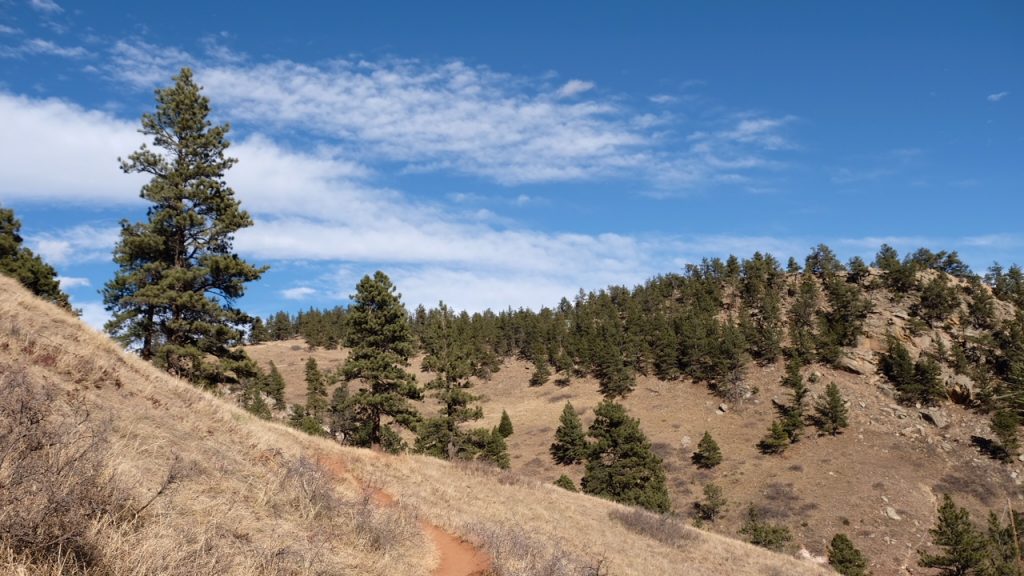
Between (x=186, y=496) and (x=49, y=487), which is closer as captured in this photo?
(x=49, y=487)

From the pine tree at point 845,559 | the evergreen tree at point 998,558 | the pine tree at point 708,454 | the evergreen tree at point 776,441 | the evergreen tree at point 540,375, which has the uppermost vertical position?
the evergreen tree at point 540,375

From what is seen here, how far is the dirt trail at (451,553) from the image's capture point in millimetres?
10538

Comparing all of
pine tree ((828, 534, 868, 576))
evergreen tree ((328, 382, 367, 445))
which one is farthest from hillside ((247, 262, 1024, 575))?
evergreen tree ((328, 382, 367, 445))

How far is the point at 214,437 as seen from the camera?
11484mm

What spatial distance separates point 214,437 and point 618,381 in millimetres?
75895

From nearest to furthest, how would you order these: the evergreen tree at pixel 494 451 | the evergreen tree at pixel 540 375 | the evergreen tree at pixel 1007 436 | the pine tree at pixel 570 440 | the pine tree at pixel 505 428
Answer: the evergreen tree at pixel 494 451, the evergreen tree at pixel 1007 436, the pine tree at pixel 570 440, the pine tree at pixel 505 428, the evergreen tree at pixel 540 375

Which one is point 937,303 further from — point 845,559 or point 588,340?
point 845,559

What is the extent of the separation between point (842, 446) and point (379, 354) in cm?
5799

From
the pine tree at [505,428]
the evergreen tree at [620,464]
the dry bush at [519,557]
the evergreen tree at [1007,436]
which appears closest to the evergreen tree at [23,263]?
the dry bush at [519,557]

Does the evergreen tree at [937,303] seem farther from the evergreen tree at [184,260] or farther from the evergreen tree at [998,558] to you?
the evergreen tree at [184,260]

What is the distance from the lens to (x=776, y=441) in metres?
63.3

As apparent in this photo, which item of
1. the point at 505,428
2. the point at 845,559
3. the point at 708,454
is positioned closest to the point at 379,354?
the point at 845,559

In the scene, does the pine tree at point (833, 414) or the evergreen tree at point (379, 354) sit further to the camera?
the pine tree at point (833, 414)

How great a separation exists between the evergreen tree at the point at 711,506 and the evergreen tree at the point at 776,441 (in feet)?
46.5
